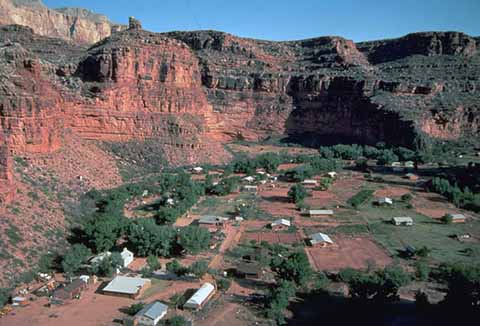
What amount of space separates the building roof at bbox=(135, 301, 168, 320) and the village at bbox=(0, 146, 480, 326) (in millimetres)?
61

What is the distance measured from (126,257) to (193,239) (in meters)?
5.07

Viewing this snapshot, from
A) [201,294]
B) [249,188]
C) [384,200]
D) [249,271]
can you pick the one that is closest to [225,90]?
[249,188]

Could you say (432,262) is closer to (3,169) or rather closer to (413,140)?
(3,169)

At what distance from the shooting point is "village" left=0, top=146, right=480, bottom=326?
23.8m

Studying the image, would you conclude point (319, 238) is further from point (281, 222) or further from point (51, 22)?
point (51, 22)

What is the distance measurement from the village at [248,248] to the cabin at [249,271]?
2.7 inches

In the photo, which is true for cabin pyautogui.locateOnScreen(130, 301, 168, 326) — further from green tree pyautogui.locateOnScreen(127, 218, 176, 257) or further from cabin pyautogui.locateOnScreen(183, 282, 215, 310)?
green tree pyautogui.locateOnScreen(127, 218, 176, 257)

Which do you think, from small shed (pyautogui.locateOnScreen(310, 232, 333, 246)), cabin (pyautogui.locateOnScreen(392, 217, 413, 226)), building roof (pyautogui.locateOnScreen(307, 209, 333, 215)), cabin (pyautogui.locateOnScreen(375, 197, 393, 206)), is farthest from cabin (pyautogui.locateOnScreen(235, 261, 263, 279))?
cabin (pyautogui.locateOnScreen(375, 197, 393, 206))

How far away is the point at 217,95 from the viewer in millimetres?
76938

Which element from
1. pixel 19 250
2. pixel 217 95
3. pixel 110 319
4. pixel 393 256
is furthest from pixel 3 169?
pixel 217 95

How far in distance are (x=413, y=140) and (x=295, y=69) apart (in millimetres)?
32151

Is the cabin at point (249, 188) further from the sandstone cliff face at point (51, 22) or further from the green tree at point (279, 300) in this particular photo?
the sandstone cliff face at point (51, 22)

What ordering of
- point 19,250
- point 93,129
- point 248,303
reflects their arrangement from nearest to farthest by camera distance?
1. point 248,303
2. point 19,250
3. point 93,129

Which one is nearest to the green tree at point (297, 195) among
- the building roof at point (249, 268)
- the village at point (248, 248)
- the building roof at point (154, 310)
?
the village at point (248, 248)
